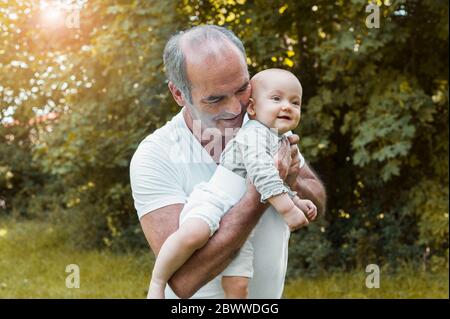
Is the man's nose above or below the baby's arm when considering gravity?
above

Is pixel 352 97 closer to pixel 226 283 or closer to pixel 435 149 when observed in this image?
pixel 435 149

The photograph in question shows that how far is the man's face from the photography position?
2021mm

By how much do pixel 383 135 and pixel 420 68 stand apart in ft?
3.12

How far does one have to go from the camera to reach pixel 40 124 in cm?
820

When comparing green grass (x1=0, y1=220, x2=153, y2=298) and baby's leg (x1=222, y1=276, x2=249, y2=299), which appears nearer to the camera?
baby's leg (x1=222, y1=276, x2=249, y2=299)

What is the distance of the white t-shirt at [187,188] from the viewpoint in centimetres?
209

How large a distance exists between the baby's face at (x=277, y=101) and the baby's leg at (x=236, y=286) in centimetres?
47

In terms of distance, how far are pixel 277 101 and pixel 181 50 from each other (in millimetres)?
356

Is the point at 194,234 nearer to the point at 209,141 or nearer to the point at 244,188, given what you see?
the point at 244,188

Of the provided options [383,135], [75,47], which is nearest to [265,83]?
[383,135]

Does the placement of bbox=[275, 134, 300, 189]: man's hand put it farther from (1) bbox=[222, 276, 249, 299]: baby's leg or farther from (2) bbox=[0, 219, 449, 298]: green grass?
(2) bbox=[0, 219, 449, 298]: green grass

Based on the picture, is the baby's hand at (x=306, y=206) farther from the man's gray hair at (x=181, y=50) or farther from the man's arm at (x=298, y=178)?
the man's gray hair at (x=181, y=50)

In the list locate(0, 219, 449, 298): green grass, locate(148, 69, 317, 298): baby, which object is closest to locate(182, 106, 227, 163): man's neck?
Result: locate(148, 69, 317, 298): baby

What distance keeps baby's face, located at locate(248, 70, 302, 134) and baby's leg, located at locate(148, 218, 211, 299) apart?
0.39m
